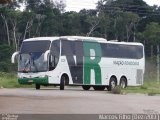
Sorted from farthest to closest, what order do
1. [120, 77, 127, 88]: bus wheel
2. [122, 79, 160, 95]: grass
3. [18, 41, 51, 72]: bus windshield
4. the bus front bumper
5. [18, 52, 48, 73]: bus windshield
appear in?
1. [120, 77, 127, 88]: bus wheel
2. [18, 52, 48, 73]: bus windshield
3. [18, 41, 51, 72]: bus windshield
4. the bus front bumper
5. [122, 79, 160, 95]: grass

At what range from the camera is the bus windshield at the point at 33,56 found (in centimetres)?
3434

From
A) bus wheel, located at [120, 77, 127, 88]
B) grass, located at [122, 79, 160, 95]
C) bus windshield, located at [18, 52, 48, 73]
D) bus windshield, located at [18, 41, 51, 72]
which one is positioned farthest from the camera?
bus wheel, located at [120, 77, 127, 88]

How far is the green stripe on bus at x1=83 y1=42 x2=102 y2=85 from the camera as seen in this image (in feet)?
117

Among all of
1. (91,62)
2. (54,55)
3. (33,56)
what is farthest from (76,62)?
(33,56)

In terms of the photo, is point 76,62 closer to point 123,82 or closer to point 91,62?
point 91,62

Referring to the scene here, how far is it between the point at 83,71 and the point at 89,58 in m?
0.96

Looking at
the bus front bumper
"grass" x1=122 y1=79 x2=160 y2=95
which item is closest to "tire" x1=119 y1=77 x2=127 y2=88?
"grass" x1=122 y1=79 x2=160 y2=95

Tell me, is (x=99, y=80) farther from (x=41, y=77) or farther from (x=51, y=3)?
(x=51, y=3)

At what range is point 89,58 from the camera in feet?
118

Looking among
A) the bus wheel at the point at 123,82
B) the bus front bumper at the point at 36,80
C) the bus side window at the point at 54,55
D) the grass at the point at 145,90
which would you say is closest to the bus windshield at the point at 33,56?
the bus side window at the point at 54,55

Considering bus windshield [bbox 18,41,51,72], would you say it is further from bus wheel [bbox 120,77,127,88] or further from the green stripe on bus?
bus wheel [bbox 120,77,127,88]

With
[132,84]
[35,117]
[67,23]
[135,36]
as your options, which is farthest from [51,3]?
[35,117]

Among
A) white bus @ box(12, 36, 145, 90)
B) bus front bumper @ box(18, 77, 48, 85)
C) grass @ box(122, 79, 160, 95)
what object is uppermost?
white bus @ box(12, 36, 145, 90)

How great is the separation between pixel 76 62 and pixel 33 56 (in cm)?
277
